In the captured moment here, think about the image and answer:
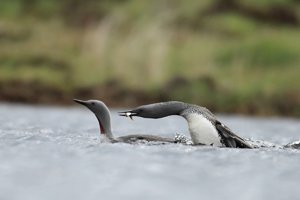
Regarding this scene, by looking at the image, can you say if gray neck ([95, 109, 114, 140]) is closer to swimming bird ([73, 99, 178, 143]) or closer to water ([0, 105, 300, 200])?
swimming bird ([73, 99, 178, 143])

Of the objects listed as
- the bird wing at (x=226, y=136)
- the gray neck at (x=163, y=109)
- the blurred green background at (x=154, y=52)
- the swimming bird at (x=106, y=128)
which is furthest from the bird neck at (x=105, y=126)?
the blurred green background at (x=154, y=52)

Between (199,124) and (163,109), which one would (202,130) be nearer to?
(199,124)

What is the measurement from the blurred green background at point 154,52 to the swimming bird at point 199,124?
37.6 m

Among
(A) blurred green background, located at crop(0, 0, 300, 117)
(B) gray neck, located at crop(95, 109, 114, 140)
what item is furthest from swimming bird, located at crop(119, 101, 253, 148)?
(A) blurred green background, located at crop(0, 0, 300, 117)

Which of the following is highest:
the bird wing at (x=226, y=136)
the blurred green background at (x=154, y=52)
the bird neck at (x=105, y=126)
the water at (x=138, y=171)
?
the blurred green background at (x=154, y=52)

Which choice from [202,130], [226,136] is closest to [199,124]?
[202,130]

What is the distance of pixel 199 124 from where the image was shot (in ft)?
85.9

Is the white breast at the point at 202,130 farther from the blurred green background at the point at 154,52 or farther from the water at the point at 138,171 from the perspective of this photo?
the blurred green background at the point at 154,52

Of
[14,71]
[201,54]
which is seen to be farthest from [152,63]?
[14,71]

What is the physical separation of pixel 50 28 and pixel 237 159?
61.1m

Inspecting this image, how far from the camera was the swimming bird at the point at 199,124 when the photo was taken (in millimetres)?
26203

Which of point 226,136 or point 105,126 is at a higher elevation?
point 105,126

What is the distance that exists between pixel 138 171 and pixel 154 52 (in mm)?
55426

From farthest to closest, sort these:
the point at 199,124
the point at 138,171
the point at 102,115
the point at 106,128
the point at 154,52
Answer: the point at 154,52
the point at 102,115
the point at 106,128
the point at 199,124
the point at 138,171
